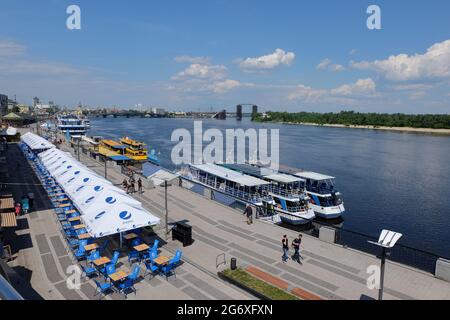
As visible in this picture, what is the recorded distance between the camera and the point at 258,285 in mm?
12805

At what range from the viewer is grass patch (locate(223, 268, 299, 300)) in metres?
12.0

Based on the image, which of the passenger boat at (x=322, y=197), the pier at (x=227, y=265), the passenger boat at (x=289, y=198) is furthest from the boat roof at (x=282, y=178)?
the pier at (x=227, y=265)

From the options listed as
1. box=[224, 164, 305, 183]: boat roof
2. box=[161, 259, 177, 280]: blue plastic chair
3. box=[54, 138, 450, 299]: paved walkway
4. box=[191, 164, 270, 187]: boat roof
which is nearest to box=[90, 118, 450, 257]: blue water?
box=[224, 164, 305, 183]: boat roof

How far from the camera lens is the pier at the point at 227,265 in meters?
12.6

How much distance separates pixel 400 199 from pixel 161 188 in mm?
33981

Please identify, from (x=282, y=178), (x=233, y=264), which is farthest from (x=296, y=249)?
(x=282, y=178)

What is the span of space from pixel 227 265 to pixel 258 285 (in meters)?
2.50

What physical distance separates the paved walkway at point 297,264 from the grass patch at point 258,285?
1084 millimetres

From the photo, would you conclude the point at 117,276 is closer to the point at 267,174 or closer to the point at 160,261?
the point at 160,261

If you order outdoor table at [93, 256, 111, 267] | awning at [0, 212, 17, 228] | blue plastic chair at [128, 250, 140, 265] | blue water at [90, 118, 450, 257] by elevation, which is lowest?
blue water at [90, 118, 450, 257]

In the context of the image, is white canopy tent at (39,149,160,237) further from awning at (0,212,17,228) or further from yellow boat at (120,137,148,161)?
yellow boat at (120,137,148,161)

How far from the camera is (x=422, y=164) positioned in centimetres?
7069

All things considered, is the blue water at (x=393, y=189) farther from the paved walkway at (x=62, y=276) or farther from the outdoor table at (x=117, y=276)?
the outdoor table at (x=117, y=276)
